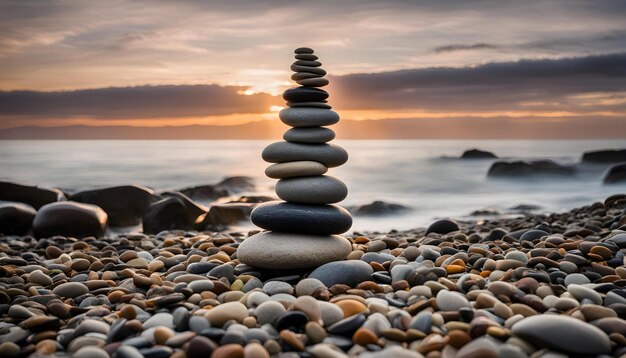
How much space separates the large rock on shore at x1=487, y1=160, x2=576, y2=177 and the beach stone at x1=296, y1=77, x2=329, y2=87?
19.6 m

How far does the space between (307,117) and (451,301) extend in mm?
2230

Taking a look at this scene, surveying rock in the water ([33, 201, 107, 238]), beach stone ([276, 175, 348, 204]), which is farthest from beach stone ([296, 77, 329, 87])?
rock in the water ([33, 201, 107, 238])

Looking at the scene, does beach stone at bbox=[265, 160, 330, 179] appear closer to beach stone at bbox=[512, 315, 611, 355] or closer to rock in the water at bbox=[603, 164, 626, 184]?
beach stone at bbox=[512, 315, 611, 355]

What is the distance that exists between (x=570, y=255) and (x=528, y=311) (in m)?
1.36

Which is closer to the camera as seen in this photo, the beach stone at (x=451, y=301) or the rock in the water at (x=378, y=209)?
the beach stone at (x=451, y=301)

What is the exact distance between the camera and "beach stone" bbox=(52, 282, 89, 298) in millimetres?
4449

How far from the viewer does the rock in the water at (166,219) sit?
1013 cm

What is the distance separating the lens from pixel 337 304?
3648 mm

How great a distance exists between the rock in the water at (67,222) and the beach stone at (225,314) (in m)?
6.20

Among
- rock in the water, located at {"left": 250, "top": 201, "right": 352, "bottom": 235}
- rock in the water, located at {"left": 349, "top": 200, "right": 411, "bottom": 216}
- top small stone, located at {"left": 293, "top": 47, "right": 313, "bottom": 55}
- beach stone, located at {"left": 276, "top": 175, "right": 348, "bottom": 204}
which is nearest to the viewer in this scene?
rock in the water, located at {"left": 250, "top": 201, "right": 352, "bottom": 235}

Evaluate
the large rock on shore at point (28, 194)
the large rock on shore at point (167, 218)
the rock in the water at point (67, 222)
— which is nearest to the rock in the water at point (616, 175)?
the large rock on shore at point (167, 218)

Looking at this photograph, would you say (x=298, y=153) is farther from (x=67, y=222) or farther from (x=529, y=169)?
(x=529, y=169)

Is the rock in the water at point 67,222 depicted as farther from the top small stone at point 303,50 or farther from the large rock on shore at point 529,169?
the large rock on shore at point 529,169

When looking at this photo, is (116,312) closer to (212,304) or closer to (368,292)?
(212,304)
